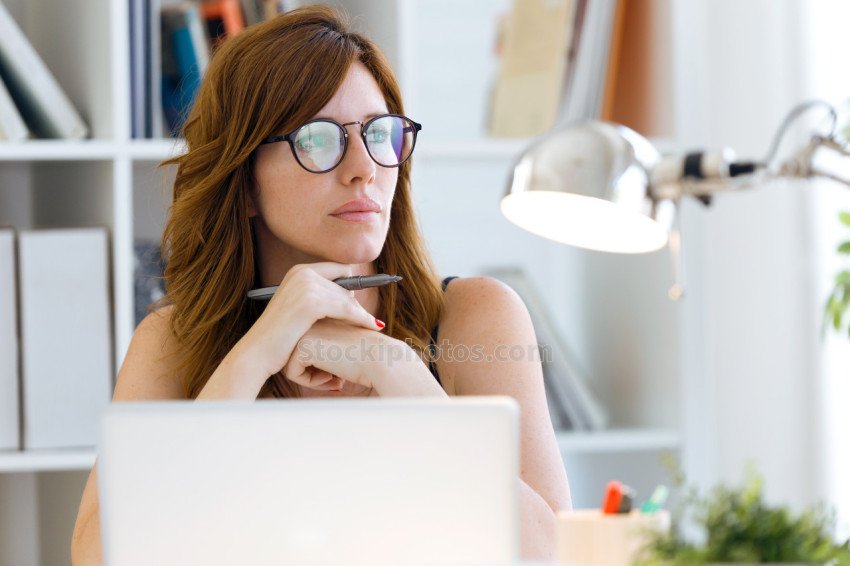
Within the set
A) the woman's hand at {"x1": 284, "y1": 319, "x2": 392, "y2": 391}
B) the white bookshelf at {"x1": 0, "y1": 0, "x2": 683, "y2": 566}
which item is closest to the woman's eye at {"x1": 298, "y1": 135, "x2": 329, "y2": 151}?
the woman's hand at {"x1": 284, "y1": 319, "x2": 392, "y2": 391}

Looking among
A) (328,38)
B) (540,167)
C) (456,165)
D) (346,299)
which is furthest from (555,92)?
(540,167)

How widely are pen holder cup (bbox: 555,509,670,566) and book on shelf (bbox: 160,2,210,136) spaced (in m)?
1.40

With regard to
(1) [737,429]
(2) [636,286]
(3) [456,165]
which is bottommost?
(1) [737,429]

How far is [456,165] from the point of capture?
8.74ft

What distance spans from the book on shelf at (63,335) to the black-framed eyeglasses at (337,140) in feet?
1.93

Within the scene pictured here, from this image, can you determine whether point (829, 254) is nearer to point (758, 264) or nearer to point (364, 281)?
point (758, 264)

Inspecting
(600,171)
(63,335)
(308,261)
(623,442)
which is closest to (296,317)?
(308,261)

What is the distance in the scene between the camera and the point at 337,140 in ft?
5.30

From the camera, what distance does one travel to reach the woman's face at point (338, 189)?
5.38 feet

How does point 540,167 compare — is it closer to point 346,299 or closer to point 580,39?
point 346,299

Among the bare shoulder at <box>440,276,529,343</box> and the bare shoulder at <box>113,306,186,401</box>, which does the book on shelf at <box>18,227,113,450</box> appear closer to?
the bare shoulder at <box>113,306,186,401</box>

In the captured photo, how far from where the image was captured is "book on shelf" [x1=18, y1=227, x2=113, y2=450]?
205cm

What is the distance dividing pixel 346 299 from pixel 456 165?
120 centimetres

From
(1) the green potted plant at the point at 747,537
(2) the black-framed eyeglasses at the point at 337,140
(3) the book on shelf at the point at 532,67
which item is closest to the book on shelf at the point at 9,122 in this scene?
(2) the black-framed eyeglasses at the point at 337,140
